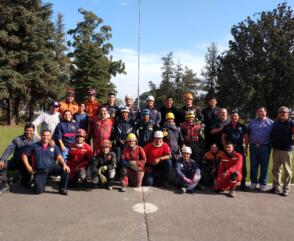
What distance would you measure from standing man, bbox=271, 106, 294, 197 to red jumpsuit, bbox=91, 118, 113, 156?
3943 mm

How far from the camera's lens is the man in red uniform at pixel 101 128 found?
7590 mm

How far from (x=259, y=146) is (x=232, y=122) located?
2.80ft

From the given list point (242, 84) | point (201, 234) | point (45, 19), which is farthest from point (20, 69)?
point (201, 234)

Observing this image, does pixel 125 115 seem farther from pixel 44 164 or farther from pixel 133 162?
pixel 44 164

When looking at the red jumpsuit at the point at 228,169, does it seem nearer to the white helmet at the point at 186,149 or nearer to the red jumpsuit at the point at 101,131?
the white helmet at the point at 186,149

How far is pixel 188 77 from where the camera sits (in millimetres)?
61250

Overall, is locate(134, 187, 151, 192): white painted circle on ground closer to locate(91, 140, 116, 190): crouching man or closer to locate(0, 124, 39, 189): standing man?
locate(91, 140, 116, 190): crouching man

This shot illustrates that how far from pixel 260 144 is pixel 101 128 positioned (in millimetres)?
3887

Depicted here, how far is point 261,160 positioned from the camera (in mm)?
7312

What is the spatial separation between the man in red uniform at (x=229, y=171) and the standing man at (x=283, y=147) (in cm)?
87

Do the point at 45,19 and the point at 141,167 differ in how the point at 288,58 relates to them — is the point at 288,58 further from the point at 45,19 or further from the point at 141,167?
the point at 141,167

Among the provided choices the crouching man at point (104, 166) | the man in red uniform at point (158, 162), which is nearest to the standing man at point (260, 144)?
the man in red uniform at point (158, 162)

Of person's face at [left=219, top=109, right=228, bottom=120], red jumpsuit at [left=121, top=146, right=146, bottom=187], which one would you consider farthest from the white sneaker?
red jumpsuit at [left=121, top=146, right=146, bottom=187]

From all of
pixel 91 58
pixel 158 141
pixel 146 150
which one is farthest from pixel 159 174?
pixel 91 58
